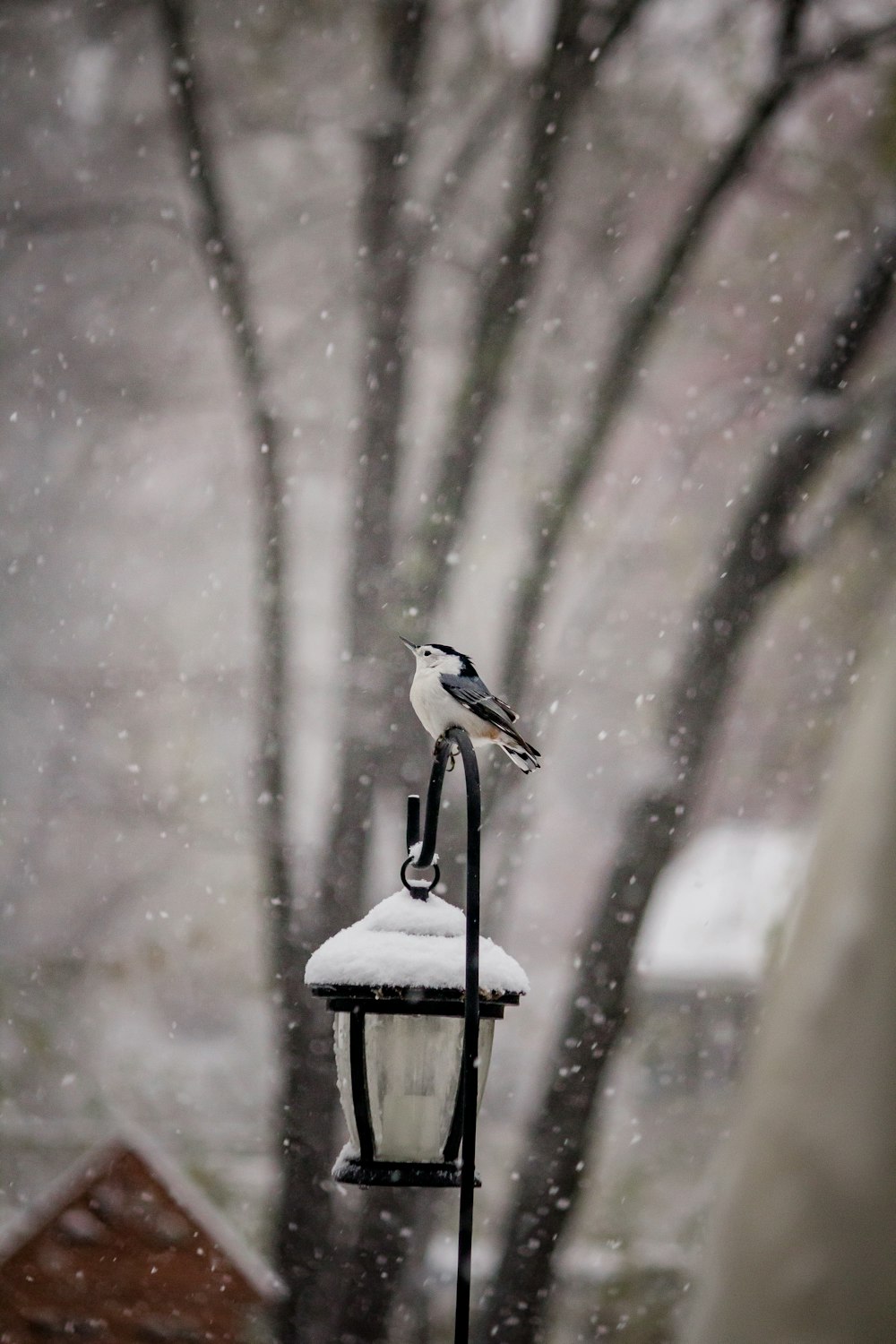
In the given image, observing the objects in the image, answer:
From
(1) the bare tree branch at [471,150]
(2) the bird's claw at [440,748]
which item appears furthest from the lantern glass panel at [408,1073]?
(1) the bare tree branch at [471,150]

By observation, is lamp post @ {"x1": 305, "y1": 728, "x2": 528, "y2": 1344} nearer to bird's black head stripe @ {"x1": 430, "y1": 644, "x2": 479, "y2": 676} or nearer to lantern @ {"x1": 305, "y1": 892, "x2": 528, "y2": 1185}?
lantern @ {"x1": 305, "y1": 892, "x2": 528, "y2": 1185}

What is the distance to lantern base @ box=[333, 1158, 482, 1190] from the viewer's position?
2.21 metres

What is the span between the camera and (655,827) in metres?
5.04

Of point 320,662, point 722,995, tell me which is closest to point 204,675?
point 320,662

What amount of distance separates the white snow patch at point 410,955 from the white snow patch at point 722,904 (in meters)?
4.37

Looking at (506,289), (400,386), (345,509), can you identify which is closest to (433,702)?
(400,386)

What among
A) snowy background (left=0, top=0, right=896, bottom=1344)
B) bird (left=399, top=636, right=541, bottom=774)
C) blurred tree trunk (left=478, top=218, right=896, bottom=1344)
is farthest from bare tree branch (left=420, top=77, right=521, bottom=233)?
bird (left=399, top=636, right=541, bottom=774)

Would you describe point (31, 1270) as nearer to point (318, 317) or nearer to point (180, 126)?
point (318, 317)

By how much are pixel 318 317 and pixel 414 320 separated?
0.88m

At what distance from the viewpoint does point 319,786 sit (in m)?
6.24

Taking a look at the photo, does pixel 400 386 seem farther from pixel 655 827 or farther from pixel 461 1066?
pixel 461 1066

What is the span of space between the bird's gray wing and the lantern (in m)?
0.58

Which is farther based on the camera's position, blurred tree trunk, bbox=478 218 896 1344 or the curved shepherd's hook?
blurred tree trunk, bbox=478 218 896 1344

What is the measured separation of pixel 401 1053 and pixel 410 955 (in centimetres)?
19
